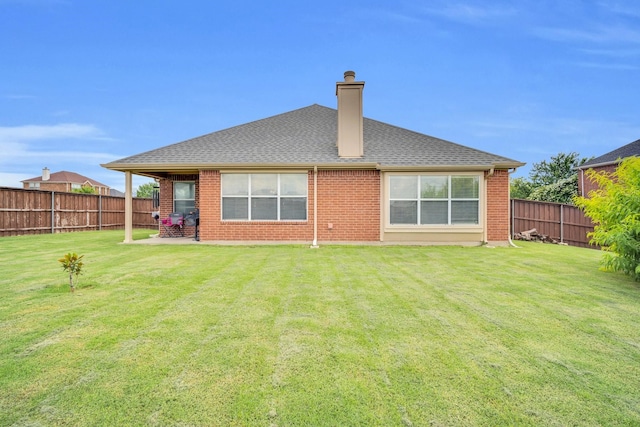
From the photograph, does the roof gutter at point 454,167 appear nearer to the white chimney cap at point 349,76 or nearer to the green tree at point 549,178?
the white chimney cap at point 349,76

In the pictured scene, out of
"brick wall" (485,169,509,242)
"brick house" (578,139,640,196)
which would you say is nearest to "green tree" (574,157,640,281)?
"brick wall" (485,169,509,242)

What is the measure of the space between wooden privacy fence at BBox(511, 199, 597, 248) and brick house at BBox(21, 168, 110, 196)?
5483 centimetres

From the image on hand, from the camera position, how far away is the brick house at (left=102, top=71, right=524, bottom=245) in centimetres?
1158

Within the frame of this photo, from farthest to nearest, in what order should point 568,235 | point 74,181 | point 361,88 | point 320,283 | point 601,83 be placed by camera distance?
point 74,181, point 601,83, point 568,235, point 361,88, point 320,283

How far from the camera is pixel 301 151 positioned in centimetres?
1237

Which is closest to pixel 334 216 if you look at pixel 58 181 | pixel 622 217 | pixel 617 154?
pixel 622 217

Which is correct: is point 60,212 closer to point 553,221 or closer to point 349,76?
point 349,76

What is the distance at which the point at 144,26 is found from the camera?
17.7 m

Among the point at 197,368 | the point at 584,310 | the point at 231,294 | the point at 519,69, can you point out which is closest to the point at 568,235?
the point at 519,69

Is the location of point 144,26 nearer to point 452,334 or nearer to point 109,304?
point 109,304

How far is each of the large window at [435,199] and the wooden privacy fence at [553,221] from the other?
198 inches

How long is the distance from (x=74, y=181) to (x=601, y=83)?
206 ft

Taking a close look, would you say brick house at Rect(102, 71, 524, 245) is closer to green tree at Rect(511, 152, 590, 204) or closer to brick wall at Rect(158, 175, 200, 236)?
brick wall at Rect(158, 175, 200, 236)

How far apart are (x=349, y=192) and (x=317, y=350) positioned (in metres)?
8.87
